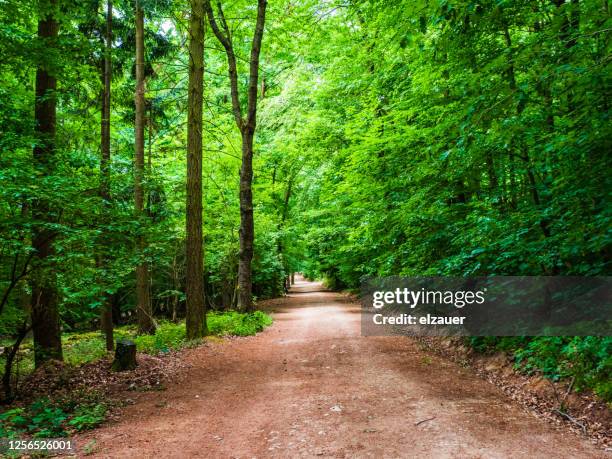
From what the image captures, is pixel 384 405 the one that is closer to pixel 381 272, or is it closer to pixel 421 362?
pixel 421 362

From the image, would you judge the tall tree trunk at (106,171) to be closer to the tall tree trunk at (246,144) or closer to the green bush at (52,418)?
the green bush at (52,418)

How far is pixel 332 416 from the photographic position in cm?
502

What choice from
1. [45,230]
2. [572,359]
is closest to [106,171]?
[45,230]

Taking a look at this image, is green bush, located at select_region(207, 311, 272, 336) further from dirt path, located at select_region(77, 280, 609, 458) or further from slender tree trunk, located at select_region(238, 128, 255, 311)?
dirt path, located at select_region(77, 280, 609, 458)

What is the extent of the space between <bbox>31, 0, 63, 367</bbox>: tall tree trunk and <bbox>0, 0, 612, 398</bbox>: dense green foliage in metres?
0.13

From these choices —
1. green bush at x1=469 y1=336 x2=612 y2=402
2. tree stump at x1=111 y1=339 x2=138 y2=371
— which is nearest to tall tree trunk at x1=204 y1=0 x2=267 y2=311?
tree stump at x1=111 y1=339 x2=138 y2=371

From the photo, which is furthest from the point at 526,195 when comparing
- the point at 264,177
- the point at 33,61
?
the point at 264,177

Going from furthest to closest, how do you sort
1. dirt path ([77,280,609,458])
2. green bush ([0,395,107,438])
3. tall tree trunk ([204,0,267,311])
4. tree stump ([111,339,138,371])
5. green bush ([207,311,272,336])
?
tall tree trunk ([204,0,267,311]) < green bush ([207,311,272,336]) < tree stump ([111,339,138,371]) < green bush ([0,395,107,438]) < dirt path ([77,280,609,458])

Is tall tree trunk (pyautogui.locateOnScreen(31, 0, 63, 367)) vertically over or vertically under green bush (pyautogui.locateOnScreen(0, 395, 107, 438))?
over

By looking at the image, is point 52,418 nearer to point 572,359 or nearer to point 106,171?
point 106,171

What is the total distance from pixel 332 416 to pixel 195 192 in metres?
7.55

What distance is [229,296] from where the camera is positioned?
71.7 feet

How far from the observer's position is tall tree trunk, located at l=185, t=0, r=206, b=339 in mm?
10766

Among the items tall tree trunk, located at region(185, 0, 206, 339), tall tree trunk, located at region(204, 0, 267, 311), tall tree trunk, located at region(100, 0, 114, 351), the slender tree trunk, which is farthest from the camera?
the slender tree trunk
